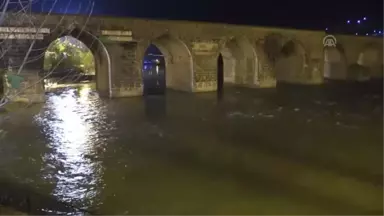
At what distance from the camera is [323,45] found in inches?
908

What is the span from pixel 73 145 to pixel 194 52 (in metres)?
10.00

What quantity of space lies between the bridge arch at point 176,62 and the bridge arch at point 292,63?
566cm

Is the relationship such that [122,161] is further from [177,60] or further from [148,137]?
[177,60]

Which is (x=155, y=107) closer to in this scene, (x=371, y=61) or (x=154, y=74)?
(x=154, y=74)

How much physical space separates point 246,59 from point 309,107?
6769 millimetres

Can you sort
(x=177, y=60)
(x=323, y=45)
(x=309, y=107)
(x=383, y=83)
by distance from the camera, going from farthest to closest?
(x=383, y=83), (x=323, y=45), (x=177, y=60), (x=309, y=107)

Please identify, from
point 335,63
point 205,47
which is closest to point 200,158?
point 205,47

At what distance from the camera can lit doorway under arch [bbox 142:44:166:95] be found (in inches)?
776

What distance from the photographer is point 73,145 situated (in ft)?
29.6

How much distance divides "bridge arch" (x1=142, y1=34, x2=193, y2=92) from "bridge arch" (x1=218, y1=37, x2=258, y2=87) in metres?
2.15

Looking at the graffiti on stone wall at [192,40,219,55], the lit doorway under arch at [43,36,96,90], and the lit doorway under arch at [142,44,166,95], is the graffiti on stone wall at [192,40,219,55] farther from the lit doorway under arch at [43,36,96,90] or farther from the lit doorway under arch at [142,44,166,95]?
the lit doorway under arch at [43,36,96,90]

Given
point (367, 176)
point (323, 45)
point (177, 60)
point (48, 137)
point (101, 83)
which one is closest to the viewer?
point (367, 176)

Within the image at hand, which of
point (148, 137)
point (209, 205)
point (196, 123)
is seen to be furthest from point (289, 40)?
point (209, 205)

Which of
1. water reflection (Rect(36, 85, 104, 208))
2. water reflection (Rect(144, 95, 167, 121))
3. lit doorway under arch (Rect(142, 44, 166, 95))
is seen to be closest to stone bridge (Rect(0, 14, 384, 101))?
water reflection (Rect(144, 95, 167, 121))
